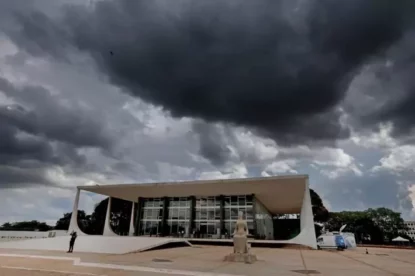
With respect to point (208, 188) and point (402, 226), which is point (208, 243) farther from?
point (402, 226)

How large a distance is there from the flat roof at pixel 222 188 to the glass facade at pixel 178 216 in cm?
123

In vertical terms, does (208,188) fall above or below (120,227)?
above

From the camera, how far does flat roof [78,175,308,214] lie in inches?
1113

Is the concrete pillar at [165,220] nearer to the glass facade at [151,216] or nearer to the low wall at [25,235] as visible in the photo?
the glass facade at [151,216]

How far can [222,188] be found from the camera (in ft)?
105

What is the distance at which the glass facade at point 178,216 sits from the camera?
36.0 metres

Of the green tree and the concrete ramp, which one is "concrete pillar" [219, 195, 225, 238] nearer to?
the concrete ramp

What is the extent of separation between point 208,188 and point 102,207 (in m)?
36.4

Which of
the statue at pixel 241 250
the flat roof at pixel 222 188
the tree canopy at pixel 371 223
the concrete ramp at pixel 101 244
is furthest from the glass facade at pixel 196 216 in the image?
the tree canopy at pixel 371 223

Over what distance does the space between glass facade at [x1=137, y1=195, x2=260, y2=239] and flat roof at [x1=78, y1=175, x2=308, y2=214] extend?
1212 millimetres

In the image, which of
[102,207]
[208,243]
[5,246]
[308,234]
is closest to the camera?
[5,246]

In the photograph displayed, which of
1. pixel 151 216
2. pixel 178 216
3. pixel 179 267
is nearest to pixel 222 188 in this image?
pixel 178 216

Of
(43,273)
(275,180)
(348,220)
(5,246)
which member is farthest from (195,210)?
(348,220)

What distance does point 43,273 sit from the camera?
9.27 m
